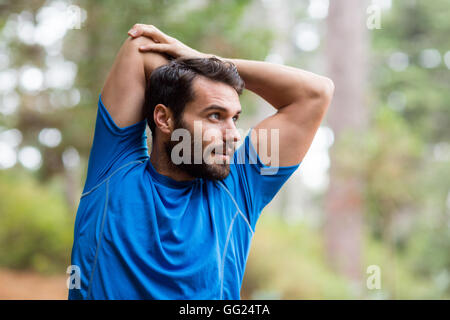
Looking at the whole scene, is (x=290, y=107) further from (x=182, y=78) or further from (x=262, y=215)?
(x=262, y=215)

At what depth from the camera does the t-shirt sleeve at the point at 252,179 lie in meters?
1.57

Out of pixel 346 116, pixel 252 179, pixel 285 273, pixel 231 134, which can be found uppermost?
pixel 346 116

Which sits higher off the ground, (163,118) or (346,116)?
(346,116)

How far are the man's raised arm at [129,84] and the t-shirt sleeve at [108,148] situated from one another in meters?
0.02

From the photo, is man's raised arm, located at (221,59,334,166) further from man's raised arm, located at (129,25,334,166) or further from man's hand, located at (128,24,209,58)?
man's hand, located at (128,24,209,58)

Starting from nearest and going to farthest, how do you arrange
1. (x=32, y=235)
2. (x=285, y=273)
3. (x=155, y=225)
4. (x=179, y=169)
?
(x=155, y=225) < (x=179, y=169) < (x=285, y=273) < (x=32, y=235)

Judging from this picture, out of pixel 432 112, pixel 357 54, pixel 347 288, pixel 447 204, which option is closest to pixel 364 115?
pixel 357 54

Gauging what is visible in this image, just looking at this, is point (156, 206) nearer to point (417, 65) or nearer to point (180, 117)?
point (180, 117)

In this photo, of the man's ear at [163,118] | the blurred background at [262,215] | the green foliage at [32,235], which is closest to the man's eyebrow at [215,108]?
the man's ear at [163,118]

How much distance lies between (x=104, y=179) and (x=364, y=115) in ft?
22.0

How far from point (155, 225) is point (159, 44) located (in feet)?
2.11

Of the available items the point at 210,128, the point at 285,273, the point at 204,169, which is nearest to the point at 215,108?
the point at 210,128

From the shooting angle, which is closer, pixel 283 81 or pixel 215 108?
pixel 215 108

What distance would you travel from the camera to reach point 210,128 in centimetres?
144
